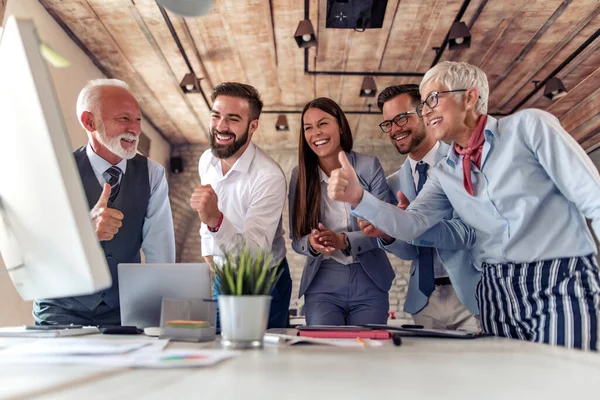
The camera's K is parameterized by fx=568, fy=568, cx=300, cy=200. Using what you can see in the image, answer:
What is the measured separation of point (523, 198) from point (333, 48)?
167 inches

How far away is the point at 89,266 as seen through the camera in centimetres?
81

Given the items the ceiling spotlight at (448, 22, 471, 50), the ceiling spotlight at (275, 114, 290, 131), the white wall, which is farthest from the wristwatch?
the ceiling spotlight at (275, 114, 290, 131)

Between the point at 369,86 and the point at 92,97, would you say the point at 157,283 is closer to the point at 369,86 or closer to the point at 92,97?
the point at 92,97

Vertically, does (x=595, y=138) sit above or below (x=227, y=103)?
above

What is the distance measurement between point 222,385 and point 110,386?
0.13m

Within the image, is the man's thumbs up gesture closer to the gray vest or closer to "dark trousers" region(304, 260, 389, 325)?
"dark trousers" region(304, 260, 389, 325)

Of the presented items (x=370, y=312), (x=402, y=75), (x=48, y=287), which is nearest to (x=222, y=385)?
(x=48, y=287)

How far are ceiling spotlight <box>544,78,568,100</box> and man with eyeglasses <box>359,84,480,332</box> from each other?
154 inches

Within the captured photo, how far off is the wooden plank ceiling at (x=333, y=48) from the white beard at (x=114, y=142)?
269 cm

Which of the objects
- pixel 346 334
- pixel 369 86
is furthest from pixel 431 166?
pixel 369 86

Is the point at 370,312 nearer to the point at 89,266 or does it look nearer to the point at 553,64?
the point at 89,266

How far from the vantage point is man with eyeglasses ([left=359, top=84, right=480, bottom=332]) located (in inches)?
86.7

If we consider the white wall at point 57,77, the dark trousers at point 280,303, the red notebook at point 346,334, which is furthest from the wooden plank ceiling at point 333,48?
the red notebook at point 346,334

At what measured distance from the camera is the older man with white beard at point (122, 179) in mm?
2314
